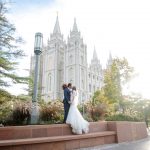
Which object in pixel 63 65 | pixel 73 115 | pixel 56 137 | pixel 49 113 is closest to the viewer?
pixel 56 137

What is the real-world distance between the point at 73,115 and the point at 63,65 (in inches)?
2877

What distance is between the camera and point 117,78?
826 inches

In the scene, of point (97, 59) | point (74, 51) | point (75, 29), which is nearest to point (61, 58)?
point (74, 51)

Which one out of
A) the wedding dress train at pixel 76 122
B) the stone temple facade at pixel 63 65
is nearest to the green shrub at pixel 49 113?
the wedding dress train at pixel 76 122

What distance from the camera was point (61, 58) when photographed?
82062mm

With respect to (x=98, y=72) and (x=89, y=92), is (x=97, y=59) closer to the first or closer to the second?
(x=98, y=72)

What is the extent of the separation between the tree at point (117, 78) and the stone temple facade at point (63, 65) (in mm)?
51882

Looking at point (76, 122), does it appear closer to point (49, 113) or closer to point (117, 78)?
point (49, 113)

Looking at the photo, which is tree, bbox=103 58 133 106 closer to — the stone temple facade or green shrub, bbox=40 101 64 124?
green shrub, bbox=40 101 64 124

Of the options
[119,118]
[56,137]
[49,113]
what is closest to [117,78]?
[119,118]

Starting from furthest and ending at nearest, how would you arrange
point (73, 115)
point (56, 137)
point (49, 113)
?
1. point (49, 113)
2. point (73, 115)
3. point (56, 137)

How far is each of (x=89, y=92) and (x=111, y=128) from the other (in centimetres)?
7266

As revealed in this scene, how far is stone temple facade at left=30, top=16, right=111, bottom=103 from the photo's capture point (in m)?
75.5

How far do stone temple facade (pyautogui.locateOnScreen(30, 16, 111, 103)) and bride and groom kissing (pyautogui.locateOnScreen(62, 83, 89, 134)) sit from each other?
213 feet
